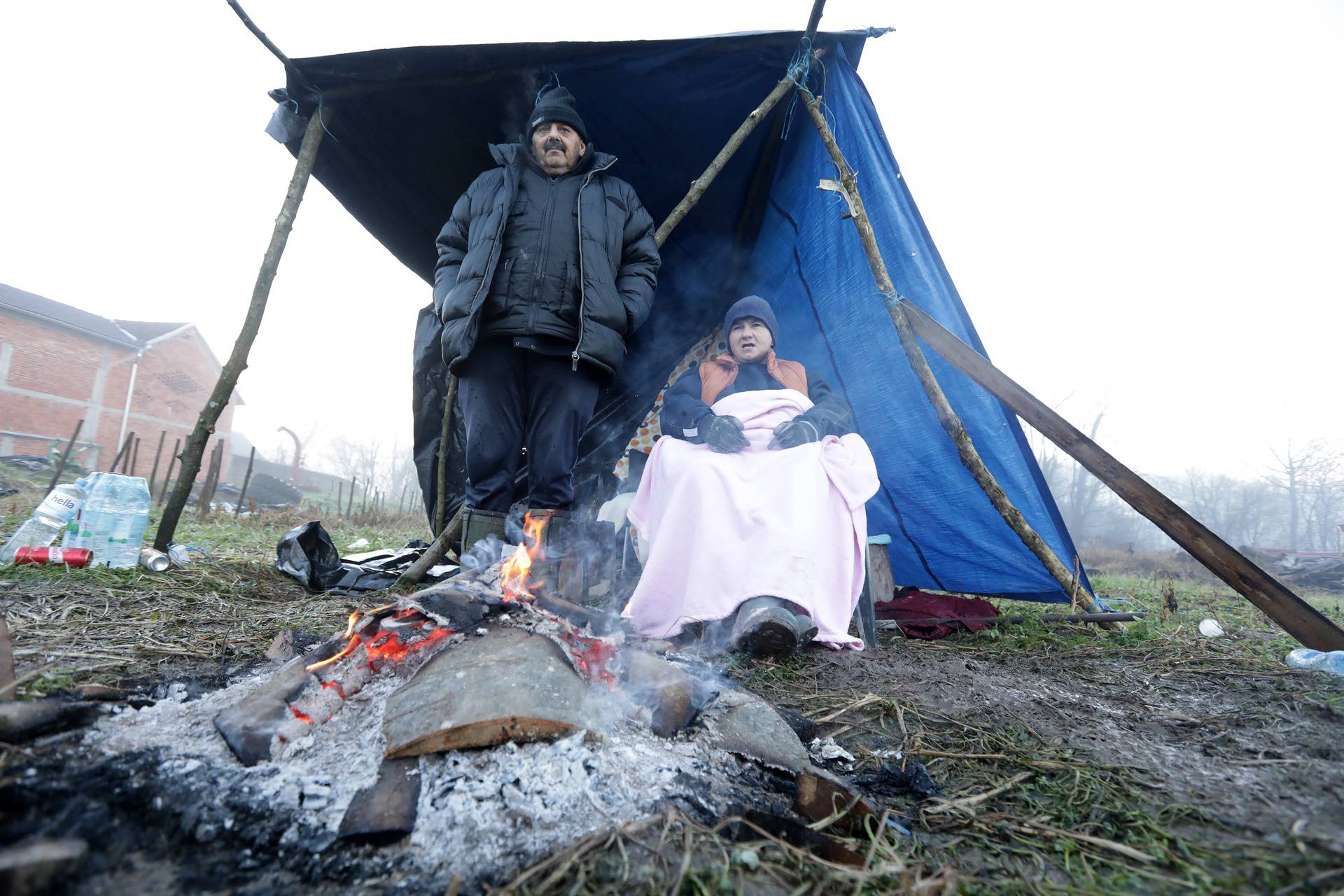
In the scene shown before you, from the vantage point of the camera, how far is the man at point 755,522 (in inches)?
90.2

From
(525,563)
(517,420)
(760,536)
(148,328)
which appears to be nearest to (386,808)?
(525,563)

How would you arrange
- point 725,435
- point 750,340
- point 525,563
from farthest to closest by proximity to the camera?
point 750,340
point 725,435
point 525,563

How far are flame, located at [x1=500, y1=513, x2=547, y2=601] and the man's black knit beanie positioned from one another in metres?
1.88

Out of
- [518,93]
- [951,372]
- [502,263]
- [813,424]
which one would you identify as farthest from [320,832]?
[518,93]

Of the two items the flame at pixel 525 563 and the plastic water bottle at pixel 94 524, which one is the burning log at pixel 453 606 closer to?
the flame at pixel 525 563

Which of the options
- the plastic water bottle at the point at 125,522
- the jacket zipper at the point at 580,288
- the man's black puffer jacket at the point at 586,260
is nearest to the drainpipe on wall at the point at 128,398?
the plastic water bottle at the point at 125,522

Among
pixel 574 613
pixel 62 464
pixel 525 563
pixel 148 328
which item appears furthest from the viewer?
pixel 148 328

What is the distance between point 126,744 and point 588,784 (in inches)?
34.2

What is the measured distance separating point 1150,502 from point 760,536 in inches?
69.8

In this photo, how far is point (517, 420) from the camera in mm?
2707

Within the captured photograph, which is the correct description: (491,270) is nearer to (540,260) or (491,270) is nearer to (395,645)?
(540,260)

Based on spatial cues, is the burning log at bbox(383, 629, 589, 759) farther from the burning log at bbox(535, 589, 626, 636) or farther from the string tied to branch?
the string tied to branch

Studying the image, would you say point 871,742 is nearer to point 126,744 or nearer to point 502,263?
point 126,744

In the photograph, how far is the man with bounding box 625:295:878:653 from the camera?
229 centimetres
